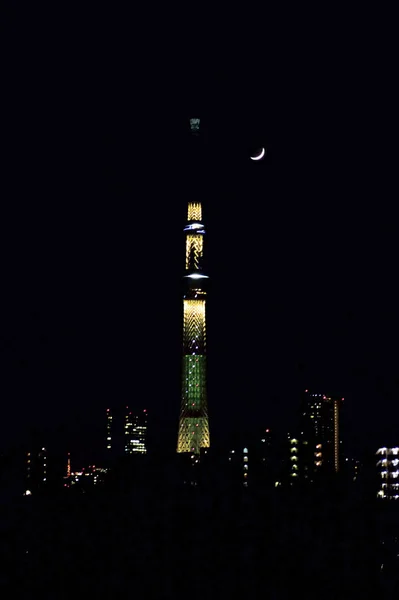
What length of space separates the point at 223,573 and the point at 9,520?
5.81 metres

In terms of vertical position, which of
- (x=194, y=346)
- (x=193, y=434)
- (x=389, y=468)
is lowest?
(x=389, y=468)

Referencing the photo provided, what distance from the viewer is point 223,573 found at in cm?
2164

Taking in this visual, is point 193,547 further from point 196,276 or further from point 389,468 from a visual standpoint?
point 196,276

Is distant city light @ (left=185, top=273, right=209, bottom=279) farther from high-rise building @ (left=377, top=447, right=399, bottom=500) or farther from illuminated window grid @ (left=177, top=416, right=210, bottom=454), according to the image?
high-rise building @ (left=377, top=447, right=399, bottom=500)

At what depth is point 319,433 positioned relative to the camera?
220 ft

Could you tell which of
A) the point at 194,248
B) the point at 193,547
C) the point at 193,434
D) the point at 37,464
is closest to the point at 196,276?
the point at 194,248

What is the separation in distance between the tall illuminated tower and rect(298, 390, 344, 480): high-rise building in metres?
5.88

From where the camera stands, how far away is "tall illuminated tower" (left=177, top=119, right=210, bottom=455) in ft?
178

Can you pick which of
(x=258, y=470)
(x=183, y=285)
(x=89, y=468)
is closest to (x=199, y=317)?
(x=183, y=285)

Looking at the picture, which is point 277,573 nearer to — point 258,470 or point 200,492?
point 200,492

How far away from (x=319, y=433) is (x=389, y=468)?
2509 cm

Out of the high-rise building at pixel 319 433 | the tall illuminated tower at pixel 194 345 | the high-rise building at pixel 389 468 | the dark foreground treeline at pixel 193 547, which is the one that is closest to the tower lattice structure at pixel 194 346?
the tall illuminated tower at pixel 194 345

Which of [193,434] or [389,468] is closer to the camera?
[389,468]

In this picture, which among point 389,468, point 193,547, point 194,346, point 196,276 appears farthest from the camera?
point 196,276
